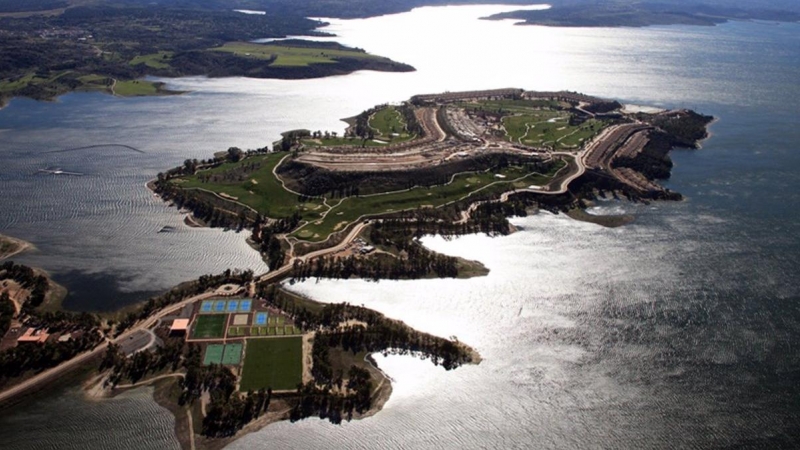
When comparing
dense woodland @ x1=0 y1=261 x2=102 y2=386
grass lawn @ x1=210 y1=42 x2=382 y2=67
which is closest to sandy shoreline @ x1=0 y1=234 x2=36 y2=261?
dense woodland @ x1=0 y1=261 x2=102 y2=386

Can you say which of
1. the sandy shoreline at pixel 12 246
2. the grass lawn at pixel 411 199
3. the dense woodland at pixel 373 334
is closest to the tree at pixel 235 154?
the grass lawn at pixel 411 199

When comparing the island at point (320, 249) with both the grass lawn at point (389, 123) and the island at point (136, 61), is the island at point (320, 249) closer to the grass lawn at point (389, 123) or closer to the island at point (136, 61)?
the grass lawn at point (389, 123)

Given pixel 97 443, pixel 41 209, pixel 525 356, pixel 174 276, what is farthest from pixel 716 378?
pixel 41 209

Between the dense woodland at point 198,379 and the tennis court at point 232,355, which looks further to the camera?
the tennis court at point 232,355

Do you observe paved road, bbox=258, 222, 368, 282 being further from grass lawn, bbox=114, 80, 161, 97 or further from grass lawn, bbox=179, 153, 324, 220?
grass lawn, bbox=114, 80, 161, 97

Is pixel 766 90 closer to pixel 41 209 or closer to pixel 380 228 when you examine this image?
pixel 380 228

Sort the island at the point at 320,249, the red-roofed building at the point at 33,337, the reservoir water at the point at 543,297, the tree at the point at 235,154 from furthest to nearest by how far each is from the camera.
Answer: the tree at the point at 235,154 → the red-roofed building at the point at 33,337 → the island at the point at 320,249 → the reservoir water at the point at 543,297
